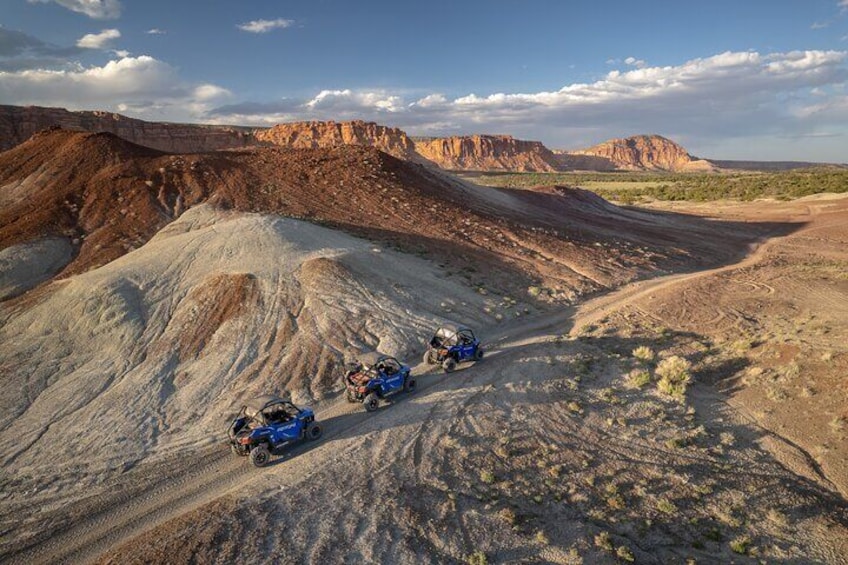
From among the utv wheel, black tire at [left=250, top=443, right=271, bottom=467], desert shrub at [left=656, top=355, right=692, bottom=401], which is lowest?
black tire at [left=250, top=443, right=271, bottom=467]

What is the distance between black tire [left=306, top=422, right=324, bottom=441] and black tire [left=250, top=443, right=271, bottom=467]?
59.9 inches

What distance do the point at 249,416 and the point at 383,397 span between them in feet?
16.8

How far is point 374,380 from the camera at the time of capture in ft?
58.9

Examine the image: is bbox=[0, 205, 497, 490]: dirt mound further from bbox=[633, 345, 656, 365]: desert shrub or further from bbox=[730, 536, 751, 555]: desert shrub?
bbox=[730, 536, 751, 555]: desert shrub

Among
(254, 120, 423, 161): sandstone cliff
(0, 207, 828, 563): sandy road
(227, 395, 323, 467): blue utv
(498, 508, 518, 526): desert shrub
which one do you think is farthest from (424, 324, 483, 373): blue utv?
(254, 120, 423, 161): sandstone cliff

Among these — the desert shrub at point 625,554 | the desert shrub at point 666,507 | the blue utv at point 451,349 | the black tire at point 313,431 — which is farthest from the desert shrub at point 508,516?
the blue utv at point 451,349

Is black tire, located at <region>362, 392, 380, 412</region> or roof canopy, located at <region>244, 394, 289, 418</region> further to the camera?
black tire, located at <region>362, 392, 380, 412</region>

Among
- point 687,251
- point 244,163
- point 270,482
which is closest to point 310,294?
point 270,482

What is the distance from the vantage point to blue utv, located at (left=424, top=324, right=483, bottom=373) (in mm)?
20969

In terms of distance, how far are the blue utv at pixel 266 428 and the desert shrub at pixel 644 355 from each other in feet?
49.2

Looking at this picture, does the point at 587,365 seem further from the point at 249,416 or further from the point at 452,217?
the point at 452,217

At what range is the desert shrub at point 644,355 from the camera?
22219mm

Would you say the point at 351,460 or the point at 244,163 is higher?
the point at 244,163

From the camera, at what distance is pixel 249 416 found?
598 inches
